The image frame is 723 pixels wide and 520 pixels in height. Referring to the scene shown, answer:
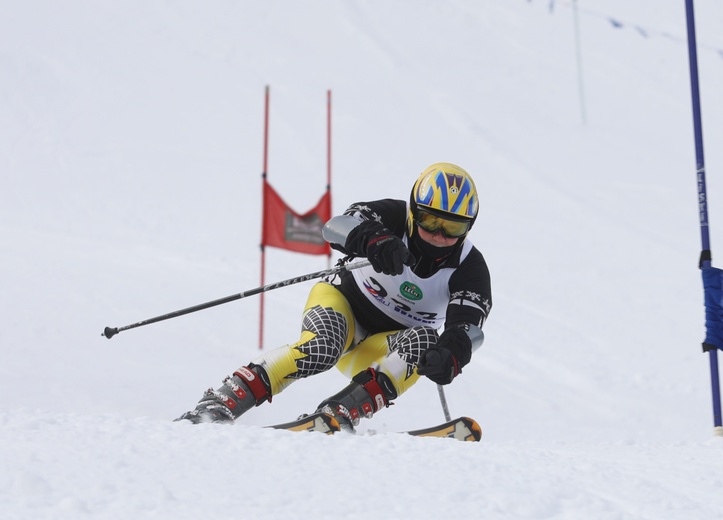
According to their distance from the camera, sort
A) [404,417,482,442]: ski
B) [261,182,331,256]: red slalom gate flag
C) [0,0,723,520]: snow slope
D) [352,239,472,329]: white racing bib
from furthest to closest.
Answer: [261,182,331,256]: red slalom gate flag < [352,239,472,329]: white racing bib < [404,417,482,442]: ski < [0,0,723,520]: snow slope

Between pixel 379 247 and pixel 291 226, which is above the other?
pixel 291 226

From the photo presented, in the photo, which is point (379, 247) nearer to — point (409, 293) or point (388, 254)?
point (388, 254)

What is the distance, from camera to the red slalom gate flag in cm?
912

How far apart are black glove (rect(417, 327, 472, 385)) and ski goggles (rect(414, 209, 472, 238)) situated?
→ 1.62ft

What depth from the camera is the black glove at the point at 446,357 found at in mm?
3592

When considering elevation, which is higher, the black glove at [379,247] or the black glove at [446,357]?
the black glove at [379,247]

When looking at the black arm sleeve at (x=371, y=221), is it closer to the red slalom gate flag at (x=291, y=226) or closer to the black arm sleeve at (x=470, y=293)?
the black arm sleeve at (x=470, y=293)

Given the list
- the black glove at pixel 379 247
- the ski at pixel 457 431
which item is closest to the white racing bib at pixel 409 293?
the black glove at pixel 379 247

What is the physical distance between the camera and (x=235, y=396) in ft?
12.2

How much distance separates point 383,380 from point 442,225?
773mm

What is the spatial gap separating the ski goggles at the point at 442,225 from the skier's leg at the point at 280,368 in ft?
1.98

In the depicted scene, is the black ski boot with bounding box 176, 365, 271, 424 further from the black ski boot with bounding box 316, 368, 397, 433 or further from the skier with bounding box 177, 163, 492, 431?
the black ski boot with bounding box 316, 368, 397, 433

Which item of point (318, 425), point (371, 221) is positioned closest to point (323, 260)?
point (371, 221)

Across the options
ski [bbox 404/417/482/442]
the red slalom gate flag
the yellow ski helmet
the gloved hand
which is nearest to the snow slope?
ski [bbox 404/417/482/442]
